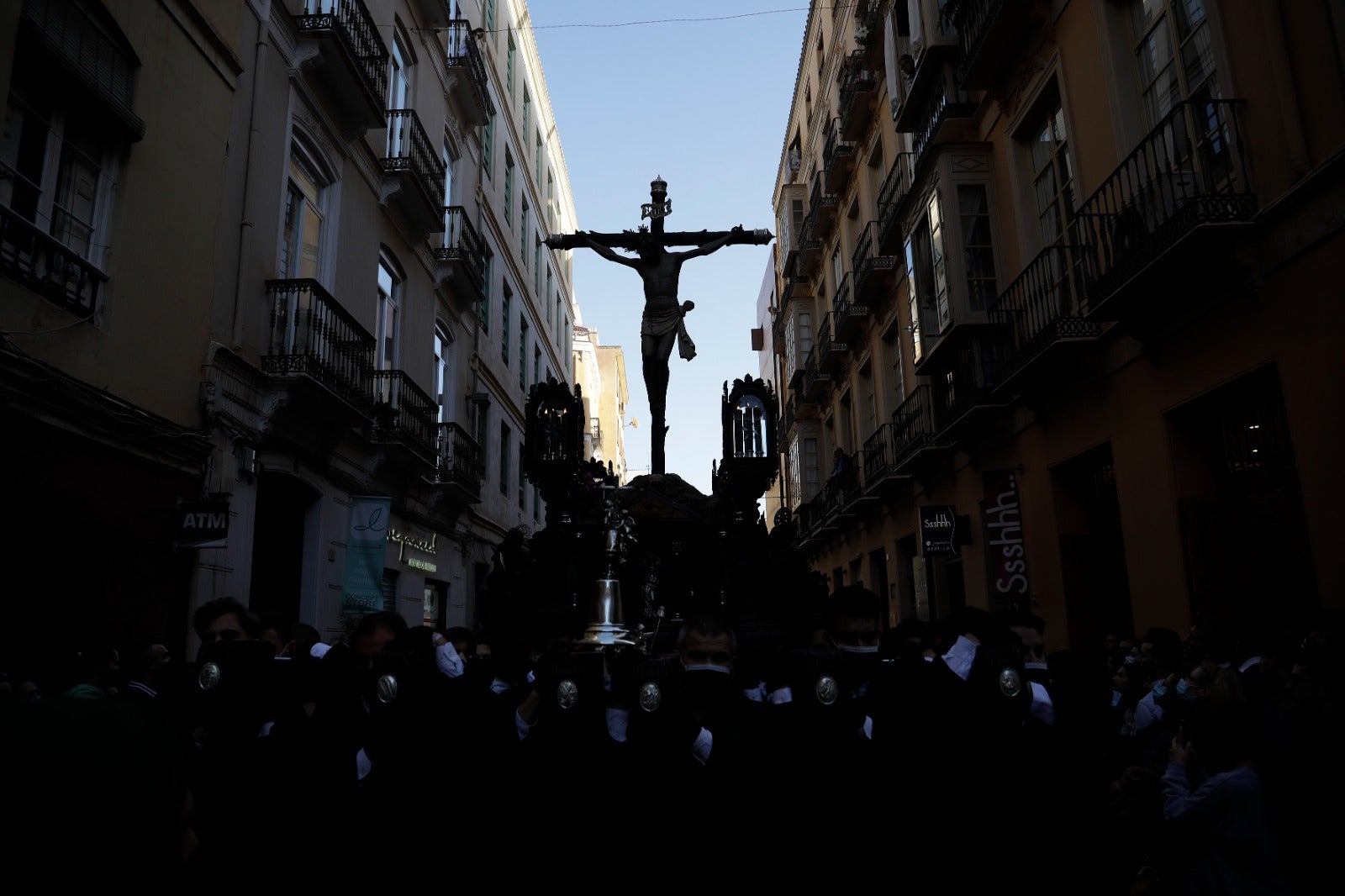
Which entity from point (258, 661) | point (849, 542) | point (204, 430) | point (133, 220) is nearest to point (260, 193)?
point (133, 220)

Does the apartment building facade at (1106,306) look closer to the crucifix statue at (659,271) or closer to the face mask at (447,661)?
the crucifix statue at (659,271)

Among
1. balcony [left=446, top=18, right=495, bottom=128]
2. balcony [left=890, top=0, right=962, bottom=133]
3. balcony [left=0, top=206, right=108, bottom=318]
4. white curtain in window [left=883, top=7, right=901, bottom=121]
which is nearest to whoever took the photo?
balcony [left=0, top=206, right=108, bottom=318]

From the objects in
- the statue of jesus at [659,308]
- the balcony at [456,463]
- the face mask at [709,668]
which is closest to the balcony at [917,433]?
the statue of jesus at [659,308]

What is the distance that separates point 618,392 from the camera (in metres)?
73.9

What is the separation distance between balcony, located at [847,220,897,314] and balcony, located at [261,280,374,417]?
409 inches

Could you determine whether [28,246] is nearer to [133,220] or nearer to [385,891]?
[133,220]

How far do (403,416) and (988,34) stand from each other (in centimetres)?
1010

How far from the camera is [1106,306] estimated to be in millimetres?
8383

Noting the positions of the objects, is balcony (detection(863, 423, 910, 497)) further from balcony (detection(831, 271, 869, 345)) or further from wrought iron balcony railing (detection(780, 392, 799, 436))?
wrought iron balcony railing (detection(780, 392, 799, 436))

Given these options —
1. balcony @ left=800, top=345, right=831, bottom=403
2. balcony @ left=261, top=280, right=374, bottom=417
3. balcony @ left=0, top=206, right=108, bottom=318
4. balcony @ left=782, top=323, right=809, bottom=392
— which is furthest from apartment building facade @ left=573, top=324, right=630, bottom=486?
balcony @ left=0, top=206, right=108, bottom=318

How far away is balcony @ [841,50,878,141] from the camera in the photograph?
19047 mm

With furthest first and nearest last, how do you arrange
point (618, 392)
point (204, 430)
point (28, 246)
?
point (618, 392), point (204, 430), point (28, 246)

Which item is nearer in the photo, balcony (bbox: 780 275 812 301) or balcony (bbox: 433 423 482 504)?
balcony (bbox: 433 423 482 504)

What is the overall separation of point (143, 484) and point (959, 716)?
742 cm
